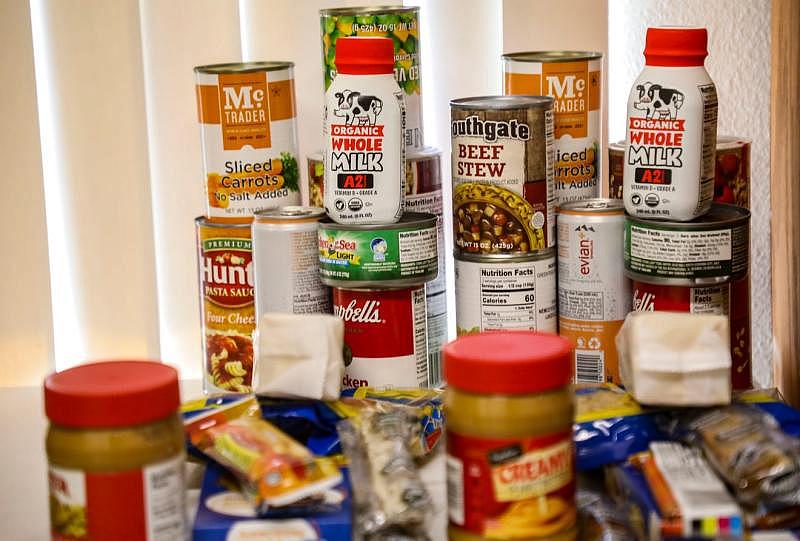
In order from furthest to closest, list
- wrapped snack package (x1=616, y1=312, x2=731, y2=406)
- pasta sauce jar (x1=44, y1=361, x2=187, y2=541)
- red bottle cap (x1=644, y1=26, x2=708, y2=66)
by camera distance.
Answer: red bottle cap (x1=644, y1=26, x2=708, y2=66) < wrapped snack package (x1=616, y1=312, x2=731, y2=406) < pasta sauce jar (x1=44, y1=361, x2=187, y2=541)

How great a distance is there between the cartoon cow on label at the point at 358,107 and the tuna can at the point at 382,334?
0.18m

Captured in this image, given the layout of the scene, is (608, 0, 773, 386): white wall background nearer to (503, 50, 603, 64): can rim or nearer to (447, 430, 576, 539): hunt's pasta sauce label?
(503, 50, 603, 64): can rim

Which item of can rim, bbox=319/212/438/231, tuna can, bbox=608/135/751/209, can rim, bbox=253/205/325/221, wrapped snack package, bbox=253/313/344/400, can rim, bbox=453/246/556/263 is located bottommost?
wrapped snack package, bbox=253/313/344/400

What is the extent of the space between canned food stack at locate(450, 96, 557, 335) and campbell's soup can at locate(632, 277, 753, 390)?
0.11m

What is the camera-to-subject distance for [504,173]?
119 cm

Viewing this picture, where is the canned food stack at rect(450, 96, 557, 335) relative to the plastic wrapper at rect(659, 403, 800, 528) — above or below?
above

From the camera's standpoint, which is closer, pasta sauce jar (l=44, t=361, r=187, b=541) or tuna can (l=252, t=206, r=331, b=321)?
pasta sauce jar (l=44, t=361, r=187, b=541)

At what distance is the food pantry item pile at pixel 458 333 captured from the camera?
0.83 metres

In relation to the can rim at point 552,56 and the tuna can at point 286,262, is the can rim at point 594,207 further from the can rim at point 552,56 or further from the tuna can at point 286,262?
the tuna can at point 286,262

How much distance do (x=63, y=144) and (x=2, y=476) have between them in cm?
58

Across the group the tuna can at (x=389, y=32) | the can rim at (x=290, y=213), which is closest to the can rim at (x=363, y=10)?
the tuna can at (x=389, y=32)

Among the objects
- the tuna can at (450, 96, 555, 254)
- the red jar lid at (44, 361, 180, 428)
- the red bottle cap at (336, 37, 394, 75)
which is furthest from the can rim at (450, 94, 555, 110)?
the red jar lid at (44, 361, 180, 428)

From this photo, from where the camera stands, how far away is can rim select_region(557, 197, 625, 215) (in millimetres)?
1199

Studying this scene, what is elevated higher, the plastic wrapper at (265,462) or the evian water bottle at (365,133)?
the evian water bottle at (365,133)
